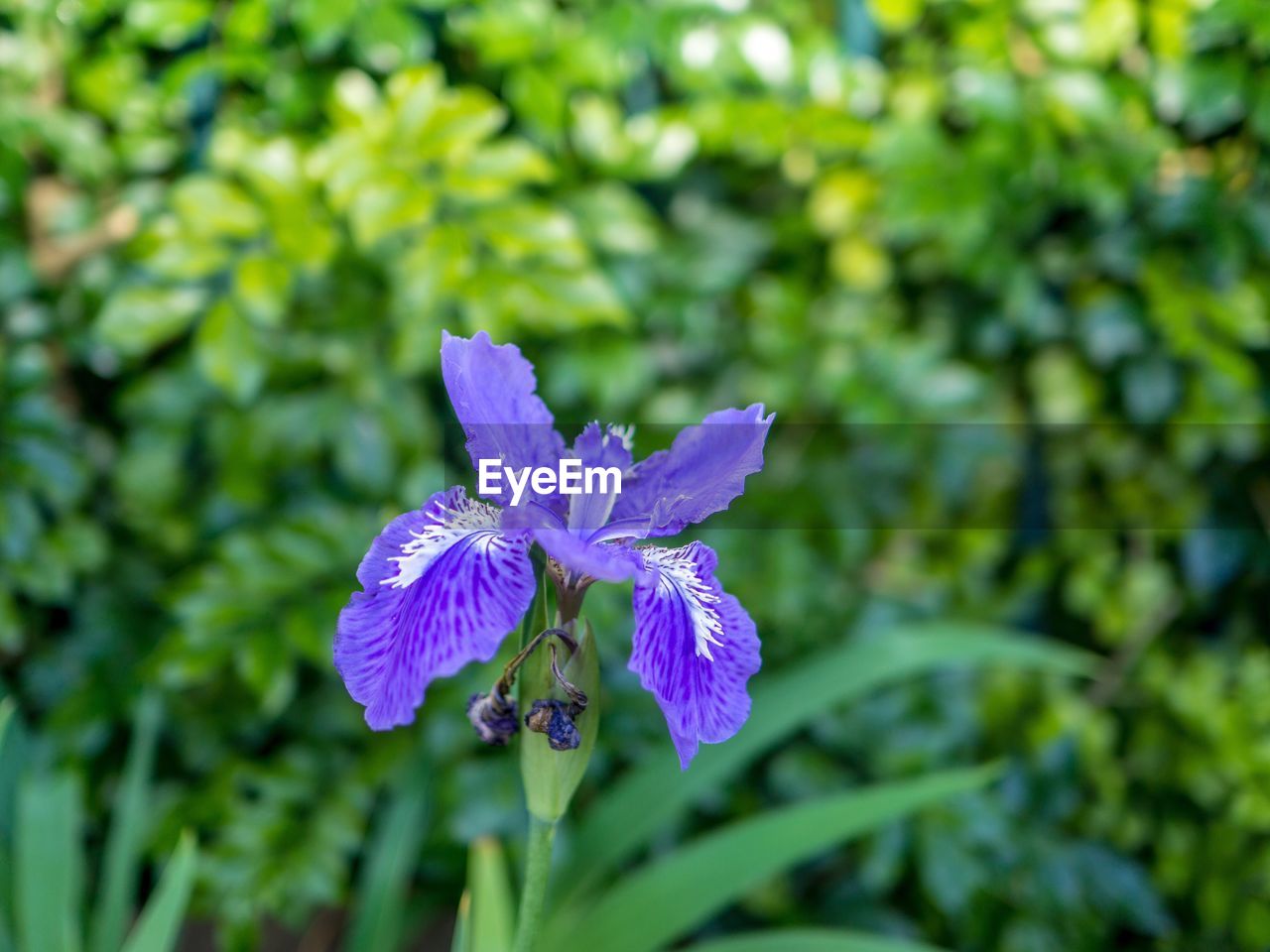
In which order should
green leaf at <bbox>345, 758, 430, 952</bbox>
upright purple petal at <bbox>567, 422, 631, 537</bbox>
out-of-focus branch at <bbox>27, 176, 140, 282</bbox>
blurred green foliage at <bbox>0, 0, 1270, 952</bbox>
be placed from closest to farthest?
upright purple petal at <bbox>567, 422, 631, 537</bbox>
green leaf at <bbox>345, 758, 430, 952</bbox>
blurred green foliage at <bbox>0, 0, 1270, 952</bbox>
out-of-focus branch at <bbox>27, 176, 140, 282</bbox>

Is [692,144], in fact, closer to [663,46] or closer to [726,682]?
[663,46]

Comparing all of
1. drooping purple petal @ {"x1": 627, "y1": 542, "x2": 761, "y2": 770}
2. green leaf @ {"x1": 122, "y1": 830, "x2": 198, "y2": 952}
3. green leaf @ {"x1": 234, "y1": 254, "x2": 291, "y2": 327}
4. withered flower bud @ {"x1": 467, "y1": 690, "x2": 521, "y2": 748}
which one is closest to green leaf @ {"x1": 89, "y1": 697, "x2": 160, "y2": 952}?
green leaf @ {"x1": 122, "y1": 830, "x2": 198, "y2": 952}

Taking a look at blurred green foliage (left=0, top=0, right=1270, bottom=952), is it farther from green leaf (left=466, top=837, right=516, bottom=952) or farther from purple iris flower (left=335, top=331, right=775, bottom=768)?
purple iris flower (left=335, top=331, right=775, bottom=768)

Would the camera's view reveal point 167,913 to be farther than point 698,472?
Yes

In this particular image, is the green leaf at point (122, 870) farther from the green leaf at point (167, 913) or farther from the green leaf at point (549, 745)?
the green leaf at point (549, 745)

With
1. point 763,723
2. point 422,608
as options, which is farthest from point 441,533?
point 763,723

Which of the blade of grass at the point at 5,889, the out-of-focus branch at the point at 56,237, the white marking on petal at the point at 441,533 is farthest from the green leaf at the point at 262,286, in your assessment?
the white marking on petal at the point at 441,533

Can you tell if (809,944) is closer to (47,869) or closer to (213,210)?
(47,869)
